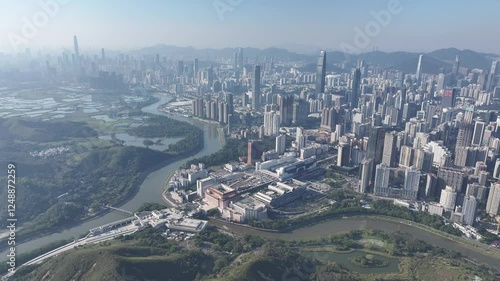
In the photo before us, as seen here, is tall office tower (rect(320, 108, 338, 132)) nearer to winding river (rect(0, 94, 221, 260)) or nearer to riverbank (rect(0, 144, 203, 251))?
winding river (rect(0, 94, 221, 260))

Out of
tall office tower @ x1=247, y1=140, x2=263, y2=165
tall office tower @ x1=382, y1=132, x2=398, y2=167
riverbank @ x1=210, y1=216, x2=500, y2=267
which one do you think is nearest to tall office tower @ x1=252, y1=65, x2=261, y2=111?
tall office tower @ x1=247, y1=140, x2=263, y2=165

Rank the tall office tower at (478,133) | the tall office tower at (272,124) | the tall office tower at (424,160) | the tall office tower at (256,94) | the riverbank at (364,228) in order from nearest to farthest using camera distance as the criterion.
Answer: the riverbank at (364,228)
the tall office tower at (424,160)
the tall office tower at (478,133)
the tall office tower at (272,124)
the tall office tower at (256,94)

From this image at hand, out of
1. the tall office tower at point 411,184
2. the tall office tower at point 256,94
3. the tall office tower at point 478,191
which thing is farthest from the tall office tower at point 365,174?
the tall office tower at point 256,94

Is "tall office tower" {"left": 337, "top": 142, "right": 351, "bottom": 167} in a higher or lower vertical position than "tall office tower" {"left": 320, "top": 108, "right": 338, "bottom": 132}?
lower

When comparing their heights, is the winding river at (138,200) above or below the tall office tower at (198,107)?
below

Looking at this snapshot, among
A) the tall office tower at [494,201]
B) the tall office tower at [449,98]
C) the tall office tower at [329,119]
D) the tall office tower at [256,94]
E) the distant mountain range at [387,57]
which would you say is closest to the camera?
the tall office tower at [494,201]

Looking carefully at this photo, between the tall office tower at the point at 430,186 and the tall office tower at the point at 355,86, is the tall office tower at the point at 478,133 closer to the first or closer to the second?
the tall office tower at the point at 430,186

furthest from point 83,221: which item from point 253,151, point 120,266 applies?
point 253,151

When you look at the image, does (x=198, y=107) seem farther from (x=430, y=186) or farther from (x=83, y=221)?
(x=430, y=186)
